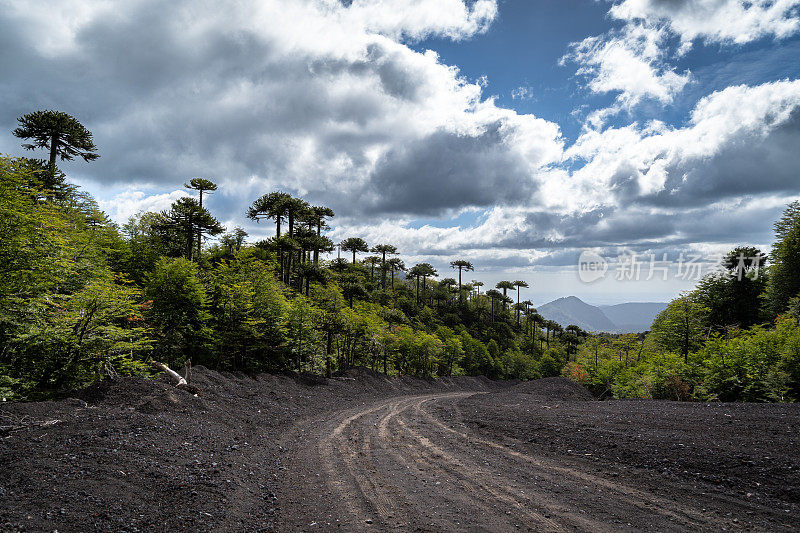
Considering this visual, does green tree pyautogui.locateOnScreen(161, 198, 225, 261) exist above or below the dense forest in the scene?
above

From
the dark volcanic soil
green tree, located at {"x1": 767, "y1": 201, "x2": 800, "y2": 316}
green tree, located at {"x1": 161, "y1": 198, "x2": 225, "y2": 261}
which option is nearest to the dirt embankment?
the dark volcanic soil

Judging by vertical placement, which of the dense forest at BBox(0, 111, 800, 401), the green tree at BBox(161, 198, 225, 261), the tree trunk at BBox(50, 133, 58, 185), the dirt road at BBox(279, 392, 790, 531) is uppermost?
the tree trunk at BBox(50, 133, 58, 185)

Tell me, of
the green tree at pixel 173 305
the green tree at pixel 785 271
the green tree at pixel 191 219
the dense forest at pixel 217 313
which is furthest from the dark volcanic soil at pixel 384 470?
the green tree at pixel 785 271

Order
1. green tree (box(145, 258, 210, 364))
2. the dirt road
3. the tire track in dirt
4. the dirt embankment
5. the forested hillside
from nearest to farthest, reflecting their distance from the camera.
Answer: the dirt embankment, the dirt road, the tire track in dirt, the forested hillside, green tree (box(145, 258, 210, 364))

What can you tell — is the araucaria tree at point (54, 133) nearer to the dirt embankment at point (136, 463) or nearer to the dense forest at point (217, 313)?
the dense forest at point (217, 313)

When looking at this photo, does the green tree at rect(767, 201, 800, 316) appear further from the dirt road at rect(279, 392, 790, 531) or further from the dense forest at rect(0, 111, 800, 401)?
the dirt road at rect(279, 392, 790, 531)

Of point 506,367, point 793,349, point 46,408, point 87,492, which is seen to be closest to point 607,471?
point 87,492

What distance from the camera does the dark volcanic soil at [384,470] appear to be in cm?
534

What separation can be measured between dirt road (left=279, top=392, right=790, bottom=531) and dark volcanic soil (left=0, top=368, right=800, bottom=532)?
0.12ft

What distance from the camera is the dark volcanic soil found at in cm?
534

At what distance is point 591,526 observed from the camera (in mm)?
5312

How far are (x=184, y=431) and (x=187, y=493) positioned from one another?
11.2ft

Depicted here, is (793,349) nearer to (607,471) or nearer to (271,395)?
(607,471)

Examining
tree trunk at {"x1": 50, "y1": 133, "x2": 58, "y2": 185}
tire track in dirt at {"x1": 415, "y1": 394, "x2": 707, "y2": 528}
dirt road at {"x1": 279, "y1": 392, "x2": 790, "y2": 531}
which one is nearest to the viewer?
dirt road at {"x1": 279, "y1": 392, "x2": 790, "y2": 531}
